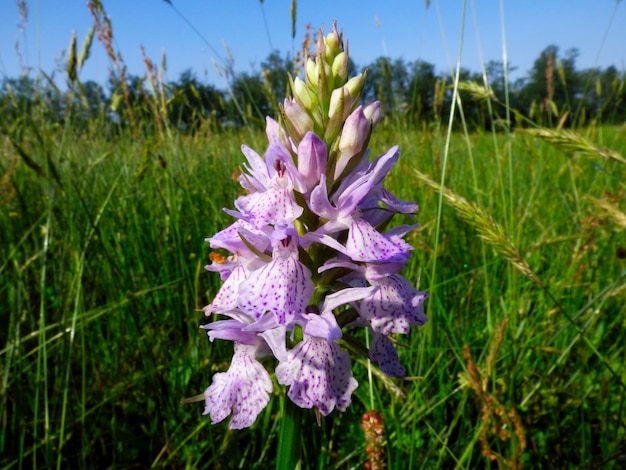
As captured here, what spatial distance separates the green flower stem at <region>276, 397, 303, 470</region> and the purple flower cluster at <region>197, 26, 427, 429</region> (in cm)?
6

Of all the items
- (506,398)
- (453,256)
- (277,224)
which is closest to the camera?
(277,224)

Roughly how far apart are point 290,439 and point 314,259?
336 millimetres

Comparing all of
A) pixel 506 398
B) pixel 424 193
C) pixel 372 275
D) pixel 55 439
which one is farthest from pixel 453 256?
pixel 55 439

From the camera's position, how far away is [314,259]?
930mm

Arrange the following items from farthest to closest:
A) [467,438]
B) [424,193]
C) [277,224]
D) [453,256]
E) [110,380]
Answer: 1. [424,193]
2. [453,256]
3. [110,380]
4. [467,438]
5. [277,224]

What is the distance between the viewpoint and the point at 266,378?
0.92 metres

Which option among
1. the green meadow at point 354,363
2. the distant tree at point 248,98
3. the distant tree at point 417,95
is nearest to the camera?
the green meadow at point 354,363

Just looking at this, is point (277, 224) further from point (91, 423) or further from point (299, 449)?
Result: point (91, 423)

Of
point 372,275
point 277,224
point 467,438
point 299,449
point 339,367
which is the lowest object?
point 467,438

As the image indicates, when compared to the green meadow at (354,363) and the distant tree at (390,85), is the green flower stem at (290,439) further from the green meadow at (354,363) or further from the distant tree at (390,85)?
the distant tree at (390,85)

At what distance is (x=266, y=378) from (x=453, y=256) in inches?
74.7

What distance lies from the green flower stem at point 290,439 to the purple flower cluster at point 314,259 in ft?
0.20

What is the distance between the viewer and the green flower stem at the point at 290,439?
0.85m

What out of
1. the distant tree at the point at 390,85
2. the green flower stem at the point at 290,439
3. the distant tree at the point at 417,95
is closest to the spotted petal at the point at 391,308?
the green flower stem at the point at 290,439
